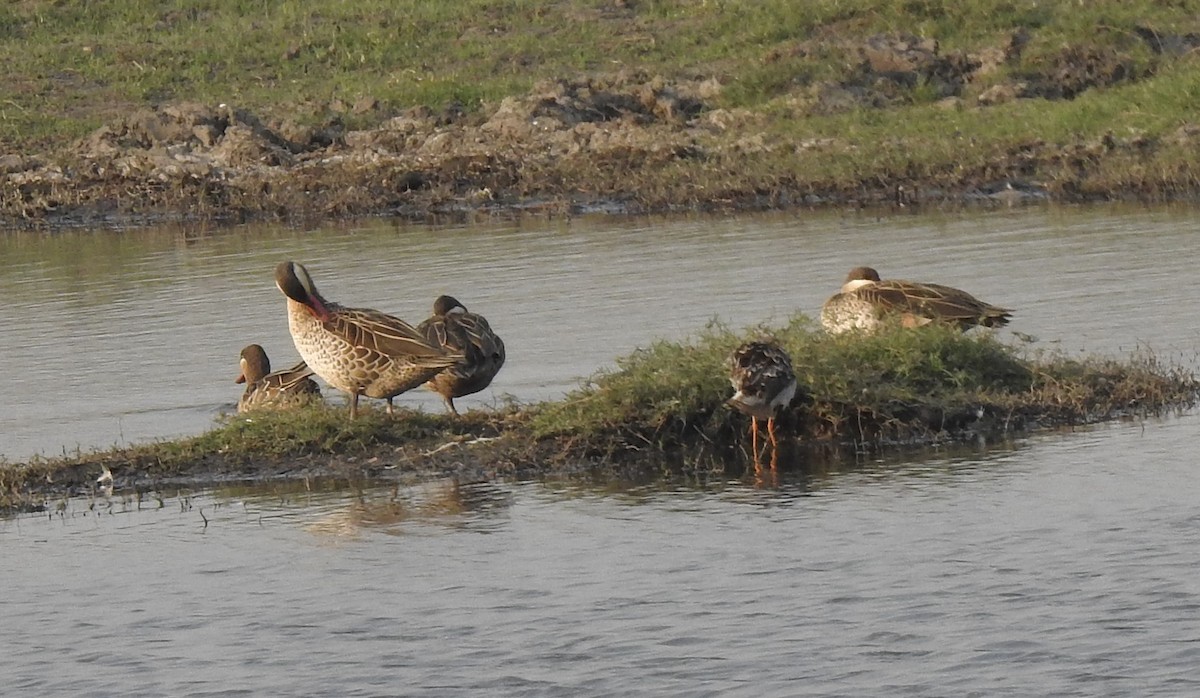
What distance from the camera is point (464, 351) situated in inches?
456

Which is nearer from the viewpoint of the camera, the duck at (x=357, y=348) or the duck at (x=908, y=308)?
the duck at (x=357, y=348)

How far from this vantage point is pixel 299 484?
10.9m

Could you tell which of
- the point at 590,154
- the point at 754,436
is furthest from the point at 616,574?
the point at 590,154

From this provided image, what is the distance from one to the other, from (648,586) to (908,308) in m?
4.65

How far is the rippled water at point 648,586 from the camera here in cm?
771

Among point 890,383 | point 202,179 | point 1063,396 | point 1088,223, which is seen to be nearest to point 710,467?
point 890,383

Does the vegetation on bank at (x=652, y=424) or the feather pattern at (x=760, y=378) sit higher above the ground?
the feather pattern at (x=760, y=378)

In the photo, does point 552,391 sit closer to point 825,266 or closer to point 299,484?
point 299,484

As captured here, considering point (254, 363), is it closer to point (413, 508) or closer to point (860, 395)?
point (413, 508)

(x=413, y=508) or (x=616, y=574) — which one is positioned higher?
(x=413, y=508)

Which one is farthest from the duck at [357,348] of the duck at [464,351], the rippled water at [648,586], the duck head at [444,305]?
the duck head at [444,305]

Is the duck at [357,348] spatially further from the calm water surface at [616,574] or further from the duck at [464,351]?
the calm water surface at [616,574]

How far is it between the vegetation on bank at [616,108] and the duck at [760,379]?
1314cm

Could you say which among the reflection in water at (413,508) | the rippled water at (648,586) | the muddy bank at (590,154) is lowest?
the rippled water at (648,586)
